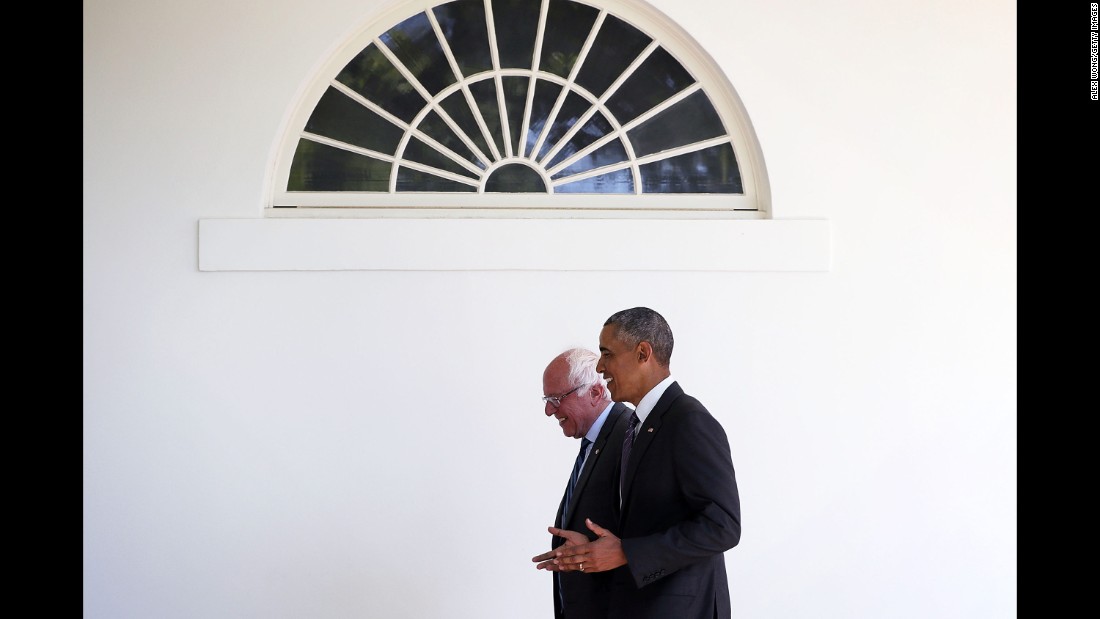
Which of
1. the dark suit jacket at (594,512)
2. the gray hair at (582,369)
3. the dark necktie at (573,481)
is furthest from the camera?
the gray hair at (582,369)

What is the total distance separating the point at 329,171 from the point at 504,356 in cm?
115

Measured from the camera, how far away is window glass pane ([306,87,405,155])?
4.69m

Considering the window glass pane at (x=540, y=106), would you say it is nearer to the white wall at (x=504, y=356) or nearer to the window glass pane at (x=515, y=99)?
the window glass pane at (x=515, y=99)

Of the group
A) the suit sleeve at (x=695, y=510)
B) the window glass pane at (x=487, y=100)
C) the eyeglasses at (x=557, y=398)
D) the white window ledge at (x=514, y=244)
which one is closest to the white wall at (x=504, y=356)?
the white window ledge at (x=514, y=244)

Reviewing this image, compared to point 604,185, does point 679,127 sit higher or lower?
higher

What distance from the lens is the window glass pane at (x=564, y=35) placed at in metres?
4.75

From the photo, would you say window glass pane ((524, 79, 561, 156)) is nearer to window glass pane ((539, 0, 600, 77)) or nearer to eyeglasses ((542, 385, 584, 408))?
window glass pane ((539, 0, 600, 77))

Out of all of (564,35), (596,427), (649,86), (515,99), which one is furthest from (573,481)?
(564,35)

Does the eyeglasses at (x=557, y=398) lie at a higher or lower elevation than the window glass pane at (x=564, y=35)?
lower

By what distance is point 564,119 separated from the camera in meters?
4.77

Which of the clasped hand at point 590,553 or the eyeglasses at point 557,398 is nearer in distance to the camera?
the clasped hand at point 590,553

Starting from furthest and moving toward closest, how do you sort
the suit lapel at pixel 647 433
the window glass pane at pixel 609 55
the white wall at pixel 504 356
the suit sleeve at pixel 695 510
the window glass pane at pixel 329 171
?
the window glass pane at pixel 609 55 → the window glass pane at pixel 329 171 → the white wall at pixel 504 356 → the suit lapel at pixel 647 433 → the suit sleeve at pixel 695 510

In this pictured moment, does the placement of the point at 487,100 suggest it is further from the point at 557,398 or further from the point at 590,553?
the point at 590,553

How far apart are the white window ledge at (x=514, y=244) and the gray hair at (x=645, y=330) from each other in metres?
1.64
